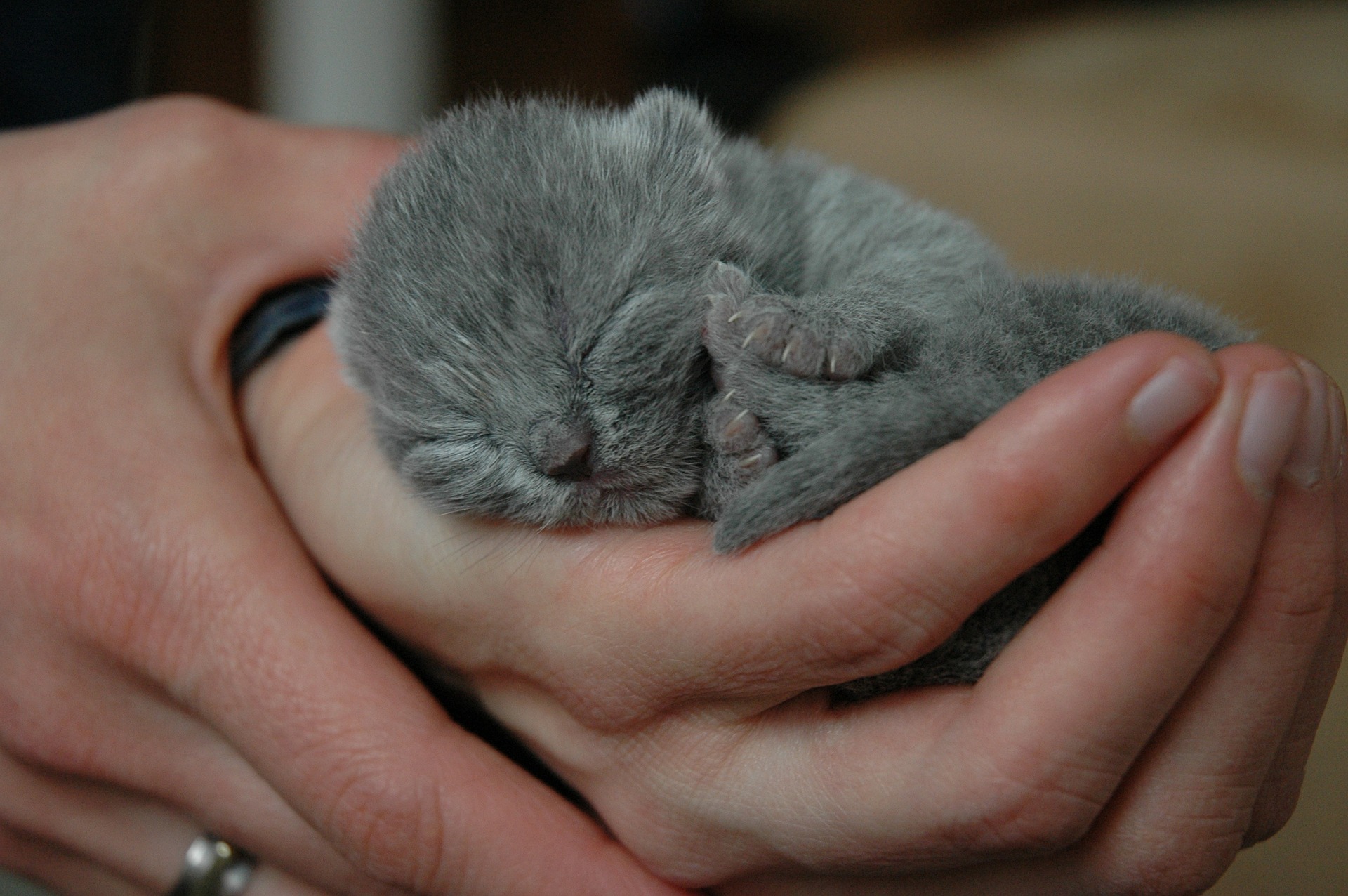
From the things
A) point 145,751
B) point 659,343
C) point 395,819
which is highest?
point 659,343

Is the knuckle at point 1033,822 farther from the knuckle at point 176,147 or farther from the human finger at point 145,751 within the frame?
the knuckle at point 176,147

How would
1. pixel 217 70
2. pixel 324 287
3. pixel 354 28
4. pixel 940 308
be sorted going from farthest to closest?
pixel 217 70 → pixel 354 28 → pixel 324 287 → pixel 940 308

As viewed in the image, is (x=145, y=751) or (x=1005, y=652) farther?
(x=145, y=751)

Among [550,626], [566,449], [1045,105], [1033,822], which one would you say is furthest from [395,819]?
[1045,105]

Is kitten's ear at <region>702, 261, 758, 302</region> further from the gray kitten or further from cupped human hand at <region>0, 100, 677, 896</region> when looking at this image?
cupped human hand at <region>0, 100, 677, 896</region>

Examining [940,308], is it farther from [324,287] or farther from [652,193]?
[324,287]

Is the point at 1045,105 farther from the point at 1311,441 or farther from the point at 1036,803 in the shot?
the point at 1036,803

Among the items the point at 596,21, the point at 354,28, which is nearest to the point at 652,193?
the point at 354,28
